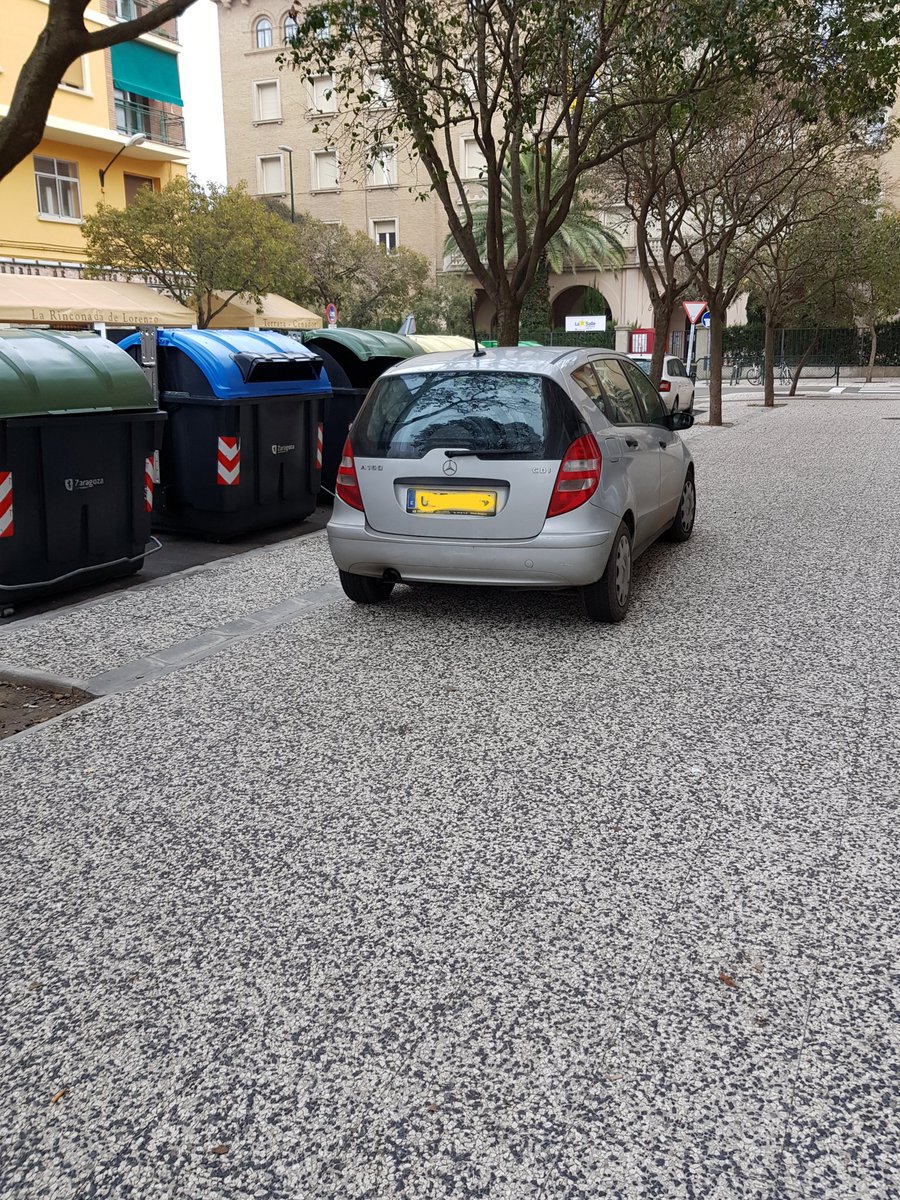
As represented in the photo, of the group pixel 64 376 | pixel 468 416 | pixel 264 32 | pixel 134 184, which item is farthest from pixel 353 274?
pixel 468 416

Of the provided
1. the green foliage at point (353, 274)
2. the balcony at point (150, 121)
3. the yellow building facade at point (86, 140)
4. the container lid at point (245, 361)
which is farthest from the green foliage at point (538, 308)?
the container lid at point (245, 361)

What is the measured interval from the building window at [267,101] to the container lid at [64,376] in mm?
54039

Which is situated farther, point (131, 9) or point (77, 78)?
point (131, 9)

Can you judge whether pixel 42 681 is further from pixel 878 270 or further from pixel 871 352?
pixel 871 352

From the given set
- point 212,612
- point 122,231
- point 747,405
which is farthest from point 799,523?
point 122,231

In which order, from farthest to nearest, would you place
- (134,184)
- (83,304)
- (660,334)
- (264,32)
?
(264,32)
(134,184)
(83,304)
(660,334)

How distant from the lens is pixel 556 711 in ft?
16.1

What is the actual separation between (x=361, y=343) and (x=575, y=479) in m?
6.42

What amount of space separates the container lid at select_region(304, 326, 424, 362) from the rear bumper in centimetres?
563

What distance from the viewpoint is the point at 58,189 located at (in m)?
31.6

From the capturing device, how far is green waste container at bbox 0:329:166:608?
6828 millimetres

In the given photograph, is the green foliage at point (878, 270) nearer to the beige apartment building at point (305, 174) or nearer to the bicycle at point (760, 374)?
the bicycle at point (760, 374)

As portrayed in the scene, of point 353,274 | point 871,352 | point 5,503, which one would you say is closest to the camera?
point 5,503

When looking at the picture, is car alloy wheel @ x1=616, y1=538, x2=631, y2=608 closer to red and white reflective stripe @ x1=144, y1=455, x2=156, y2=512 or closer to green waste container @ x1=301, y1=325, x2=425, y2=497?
red and white reflective stripe @ x1=144, y1=455, x2=156, y2=512
